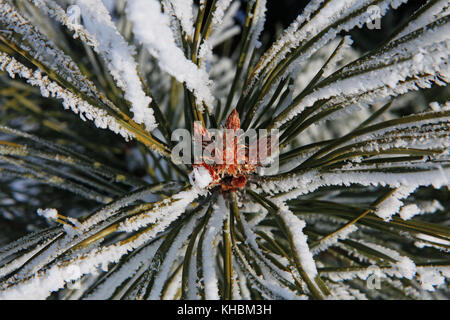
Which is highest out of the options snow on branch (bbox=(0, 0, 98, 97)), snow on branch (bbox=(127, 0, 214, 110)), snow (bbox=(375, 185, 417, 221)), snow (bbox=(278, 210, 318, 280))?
snow on branch (bbox=(0, 0, 98, 97))

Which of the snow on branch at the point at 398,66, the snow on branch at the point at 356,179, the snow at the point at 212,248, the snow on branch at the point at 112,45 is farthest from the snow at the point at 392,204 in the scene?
the snow on branch at the point at 112,45

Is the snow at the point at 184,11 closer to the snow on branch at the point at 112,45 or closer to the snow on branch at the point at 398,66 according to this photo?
the snow on branch at the point at 112,45

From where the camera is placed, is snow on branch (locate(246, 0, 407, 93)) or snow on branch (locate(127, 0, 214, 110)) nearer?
snow on branch (locate(127, 0, 214, 110))

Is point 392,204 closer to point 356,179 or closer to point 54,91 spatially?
point 356,179

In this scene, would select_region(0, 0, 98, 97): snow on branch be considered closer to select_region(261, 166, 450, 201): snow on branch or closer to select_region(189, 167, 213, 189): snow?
select_region(189, 167, 213, 189): snow

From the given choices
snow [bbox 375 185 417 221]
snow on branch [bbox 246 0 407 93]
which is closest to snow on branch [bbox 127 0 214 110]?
snow on branch [bbox 246 0 407 93]

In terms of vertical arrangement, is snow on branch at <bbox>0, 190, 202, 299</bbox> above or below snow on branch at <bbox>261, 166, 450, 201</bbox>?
below

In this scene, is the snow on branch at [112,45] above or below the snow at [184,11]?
below

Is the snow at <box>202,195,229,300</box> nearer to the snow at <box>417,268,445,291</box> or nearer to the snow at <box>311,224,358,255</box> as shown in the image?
the snow at <box>311,224,358,255</box>

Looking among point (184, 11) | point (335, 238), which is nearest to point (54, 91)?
point (184, 11)
